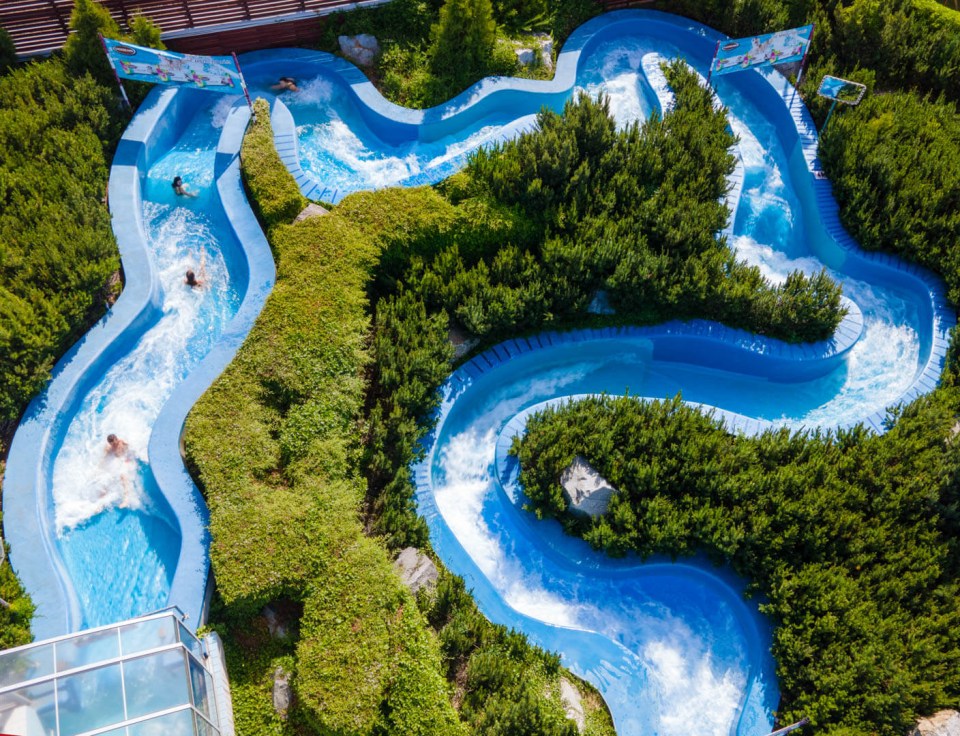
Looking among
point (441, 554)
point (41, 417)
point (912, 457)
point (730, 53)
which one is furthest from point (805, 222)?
point (41, 417)

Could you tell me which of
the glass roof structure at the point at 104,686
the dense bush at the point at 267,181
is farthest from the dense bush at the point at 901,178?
the glass roof structure at the point at 104,686

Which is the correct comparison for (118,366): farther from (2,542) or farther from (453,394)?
(453,394)

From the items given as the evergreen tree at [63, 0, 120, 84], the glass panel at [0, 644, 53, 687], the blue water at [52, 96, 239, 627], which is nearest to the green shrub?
the evergreen tree at [63, 0, 120, 84]

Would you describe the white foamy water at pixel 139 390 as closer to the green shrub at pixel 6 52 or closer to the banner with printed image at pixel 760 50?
the green shrub at pixel 6 52

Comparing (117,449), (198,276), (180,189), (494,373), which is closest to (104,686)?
(117,449)

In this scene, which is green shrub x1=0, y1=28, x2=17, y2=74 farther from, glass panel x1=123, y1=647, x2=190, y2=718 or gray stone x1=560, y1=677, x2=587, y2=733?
gray stone x1=560, y1=677, x2=587, y2=733

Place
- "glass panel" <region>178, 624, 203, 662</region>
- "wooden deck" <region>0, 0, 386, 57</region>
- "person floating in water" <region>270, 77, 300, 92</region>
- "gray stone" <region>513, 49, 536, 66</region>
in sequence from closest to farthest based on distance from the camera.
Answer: "glass panel" <region>178, 624, 203, 662</region> → "wooden deck" <region>0, 0, 386, 57</region> → "person floating in water" <region>270, 77, 300, 92</region> → "gray stone" <region>513, 49, 536, 66</region>
